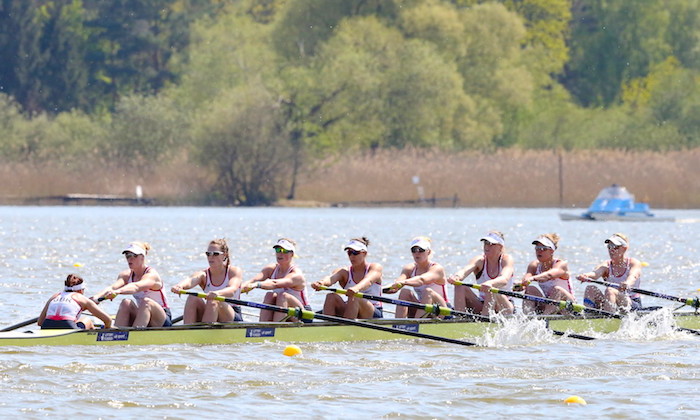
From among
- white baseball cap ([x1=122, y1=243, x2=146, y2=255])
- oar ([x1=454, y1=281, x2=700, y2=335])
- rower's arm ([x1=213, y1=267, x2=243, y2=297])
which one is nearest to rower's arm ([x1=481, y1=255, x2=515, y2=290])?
oar ([x1=454, y1=281, x2=700, y2=335])

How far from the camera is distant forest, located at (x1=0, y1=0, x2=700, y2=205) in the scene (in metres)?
55.4

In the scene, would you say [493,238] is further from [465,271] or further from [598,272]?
[598,272]

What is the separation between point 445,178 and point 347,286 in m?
36.9

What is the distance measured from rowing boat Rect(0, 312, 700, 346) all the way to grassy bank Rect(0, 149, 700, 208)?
112ft

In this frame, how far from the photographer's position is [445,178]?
52.7 meters

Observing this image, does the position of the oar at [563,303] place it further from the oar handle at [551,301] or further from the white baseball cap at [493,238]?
the white baseball cap at [493,238]

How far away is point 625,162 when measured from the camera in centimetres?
5100

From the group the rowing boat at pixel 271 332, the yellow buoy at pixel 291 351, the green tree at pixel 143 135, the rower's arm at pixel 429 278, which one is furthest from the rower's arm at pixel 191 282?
the green tree at pixel 143 135

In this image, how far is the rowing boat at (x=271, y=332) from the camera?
14234mm

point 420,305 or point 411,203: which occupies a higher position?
point 411,203

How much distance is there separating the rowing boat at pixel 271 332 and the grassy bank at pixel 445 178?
34.1 m

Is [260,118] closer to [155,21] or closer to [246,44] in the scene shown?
[246,44]

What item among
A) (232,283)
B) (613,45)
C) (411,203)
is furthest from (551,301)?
(613,45)

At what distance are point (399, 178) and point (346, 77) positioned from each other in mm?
6981
